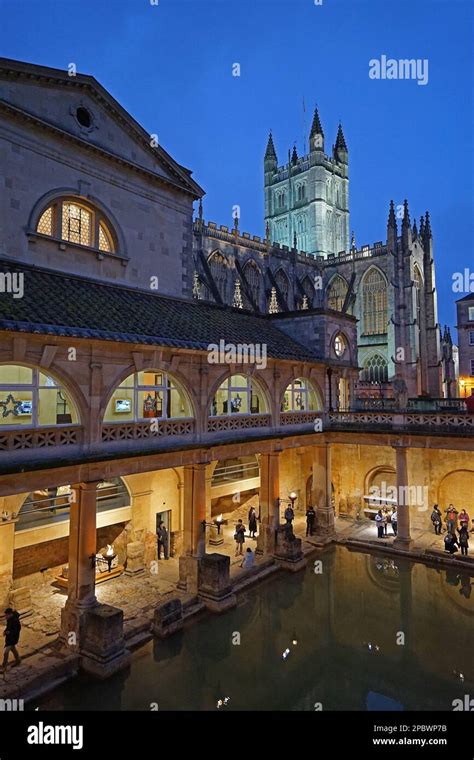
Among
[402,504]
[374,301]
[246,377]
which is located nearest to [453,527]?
[402,504]

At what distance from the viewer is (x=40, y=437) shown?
12594 mm

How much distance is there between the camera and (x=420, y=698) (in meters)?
11.4

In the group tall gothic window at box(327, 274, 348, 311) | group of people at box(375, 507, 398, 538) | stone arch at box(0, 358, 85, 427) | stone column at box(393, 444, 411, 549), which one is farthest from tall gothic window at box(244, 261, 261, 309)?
stone arch at box(0, 358, 85, 427)

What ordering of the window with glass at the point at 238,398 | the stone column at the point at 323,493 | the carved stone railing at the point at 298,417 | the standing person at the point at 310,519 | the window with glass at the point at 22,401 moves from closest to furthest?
the window with glass at the point at 22,401 → the window with glass at the point at 238,398 → the carved stone railing at the point at 298,417 → the standing person at the point at 310,519 → the stone column at the point at 323,493

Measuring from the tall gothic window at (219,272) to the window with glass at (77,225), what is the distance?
93.7ft

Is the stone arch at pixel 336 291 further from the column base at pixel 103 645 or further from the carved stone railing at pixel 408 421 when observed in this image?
the column base at pixel 103 645

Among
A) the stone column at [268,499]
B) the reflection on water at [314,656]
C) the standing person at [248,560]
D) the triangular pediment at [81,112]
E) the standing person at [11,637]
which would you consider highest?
the triangular pediment at [81,112]

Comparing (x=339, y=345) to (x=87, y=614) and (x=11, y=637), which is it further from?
(x=11, y=637)

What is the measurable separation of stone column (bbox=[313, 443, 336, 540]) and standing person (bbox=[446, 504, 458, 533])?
5.66 meters

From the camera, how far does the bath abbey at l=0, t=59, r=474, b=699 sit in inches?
523

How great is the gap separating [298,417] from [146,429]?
381 inches

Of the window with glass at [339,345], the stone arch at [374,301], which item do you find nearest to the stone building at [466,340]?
the stone arch at [374,301]

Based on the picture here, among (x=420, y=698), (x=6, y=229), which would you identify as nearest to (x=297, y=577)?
(x=420, y=698)

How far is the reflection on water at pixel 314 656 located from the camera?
1132cm
